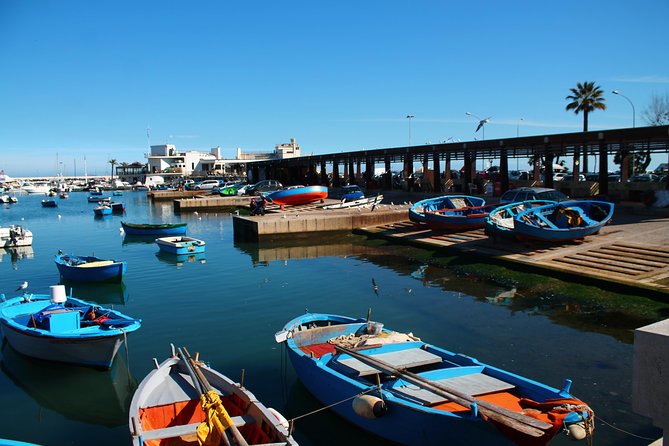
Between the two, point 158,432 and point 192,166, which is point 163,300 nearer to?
point 158,432

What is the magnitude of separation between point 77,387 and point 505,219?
21433 mm

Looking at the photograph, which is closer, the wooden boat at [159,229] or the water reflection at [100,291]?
the water reflection at [100,291]

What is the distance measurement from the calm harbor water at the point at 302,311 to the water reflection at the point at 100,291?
0.32ft

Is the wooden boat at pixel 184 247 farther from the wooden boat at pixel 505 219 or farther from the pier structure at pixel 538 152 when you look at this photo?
the pier structure at pixel 538 152

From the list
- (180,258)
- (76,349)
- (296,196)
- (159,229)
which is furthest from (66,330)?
(296,196)

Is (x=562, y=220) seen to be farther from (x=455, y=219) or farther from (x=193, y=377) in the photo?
(x=193, y=377)

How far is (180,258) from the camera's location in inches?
1193

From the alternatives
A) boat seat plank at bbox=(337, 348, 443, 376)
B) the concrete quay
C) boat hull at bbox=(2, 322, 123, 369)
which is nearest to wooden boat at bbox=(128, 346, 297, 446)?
boat seat plank at bbox=(337, 348, 443, 376)

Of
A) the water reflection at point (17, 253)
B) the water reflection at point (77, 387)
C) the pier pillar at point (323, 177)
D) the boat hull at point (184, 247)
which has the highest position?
the pier pillar at point (323, 177)

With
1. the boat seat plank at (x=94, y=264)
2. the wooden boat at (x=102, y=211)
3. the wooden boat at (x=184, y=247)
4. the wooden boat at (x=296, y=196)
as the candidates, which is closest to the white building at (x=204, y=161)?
the wooden boat at (x=102, y=211)

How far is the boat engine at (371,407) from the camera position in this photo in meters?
8.89

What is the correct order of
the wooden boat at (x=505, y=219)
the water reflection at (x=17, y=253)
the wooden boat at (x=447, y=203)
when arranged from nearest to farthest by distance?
the wooden boat at (x=505, y=219) → the water reflection at (x=17, y=253) → the wooden boat at (x=447, y=203)

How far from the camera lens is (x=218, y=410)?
849cm

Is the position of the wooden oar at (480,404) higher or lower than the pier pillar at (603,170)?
lower
